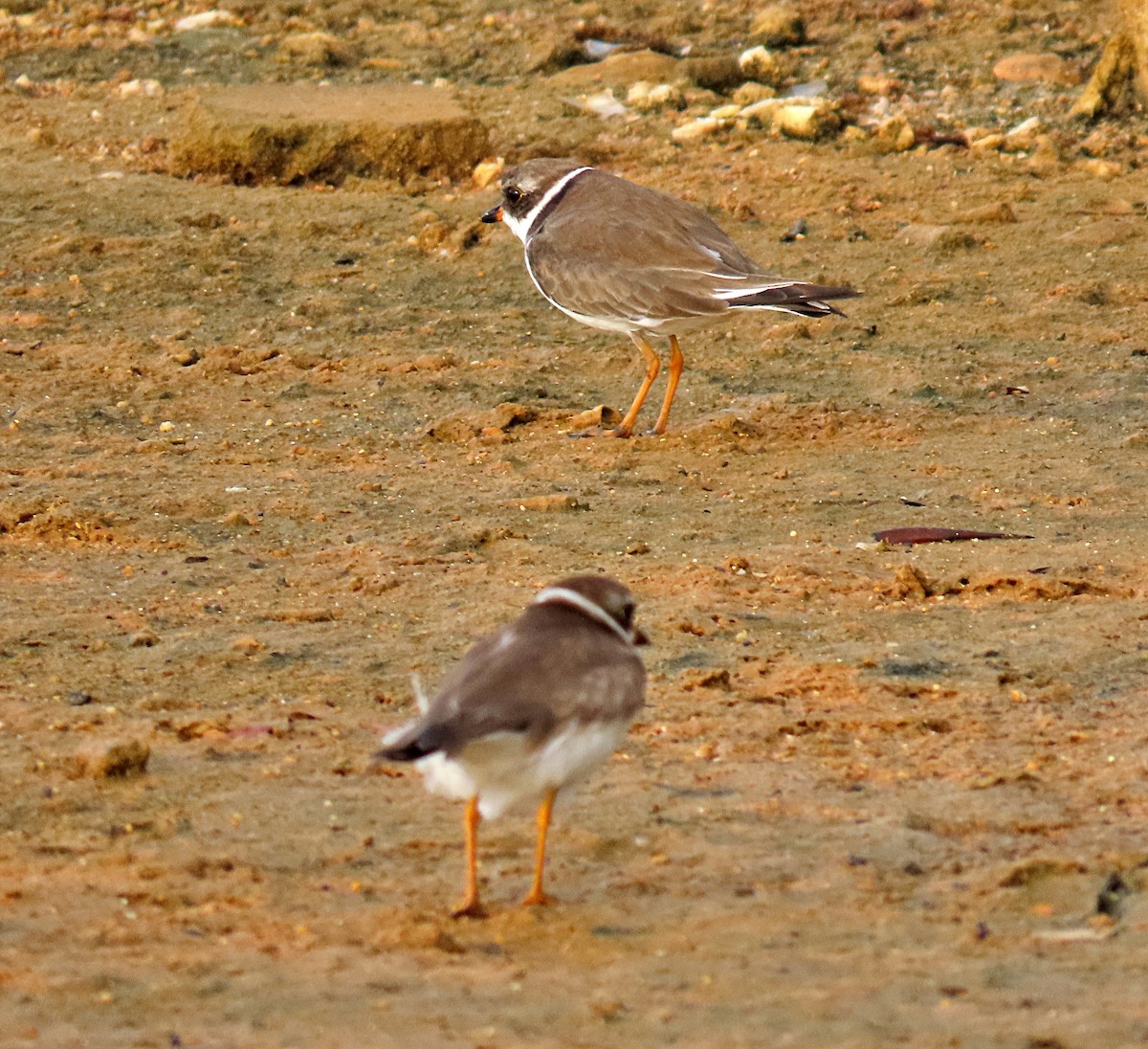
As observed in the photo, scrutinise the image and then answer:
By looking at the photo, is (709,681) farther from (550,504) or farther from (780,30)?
(780,30)

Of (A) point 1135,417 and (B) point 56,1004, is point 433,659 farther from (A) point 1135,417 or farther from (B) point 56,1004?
(A) point 1135,417

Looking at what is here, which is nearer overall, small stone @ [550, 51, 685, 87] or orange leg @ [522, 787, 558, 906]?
orange leg @ [522, 787, 558, 906]

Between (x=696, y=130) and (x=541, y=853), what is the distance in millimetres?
8216

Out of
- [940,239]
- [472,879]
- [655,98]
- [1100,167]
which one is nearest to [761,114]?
[655,98]

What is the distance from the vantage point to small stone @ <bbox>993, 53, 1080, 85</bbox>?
1227 centimetres

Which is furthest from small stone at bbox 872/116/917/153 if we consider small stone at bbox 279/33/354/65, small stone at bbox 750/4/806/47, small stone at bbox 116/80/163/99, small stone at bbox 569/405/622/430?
small stone at bbox 116/80/163/99

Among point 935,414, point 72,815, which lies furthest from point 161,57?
point 72,815

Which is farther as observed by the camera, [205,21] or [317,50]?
[205,21]

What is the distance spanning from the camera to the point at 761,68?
40.9 ft

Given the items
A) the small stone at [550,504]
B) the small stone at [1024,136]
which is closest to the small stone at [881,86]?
the small stone at [1024,136]

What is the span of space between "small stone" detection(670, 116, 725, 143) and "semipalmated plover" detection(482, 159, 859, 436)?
3111 millimetres

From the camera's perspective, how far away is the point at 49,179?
10.9 meters

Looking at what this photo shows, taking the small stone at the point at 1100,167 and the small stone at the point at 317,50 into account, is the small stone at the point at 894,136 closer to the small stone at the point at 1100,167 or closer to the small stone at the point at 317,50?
the small stone at the point at 1100,167

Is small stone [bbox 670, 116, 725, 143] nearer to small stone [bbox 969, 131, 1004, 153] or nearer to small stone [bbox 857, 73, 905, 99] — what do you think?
small stone [bbox 857, 73, 905, 99]
